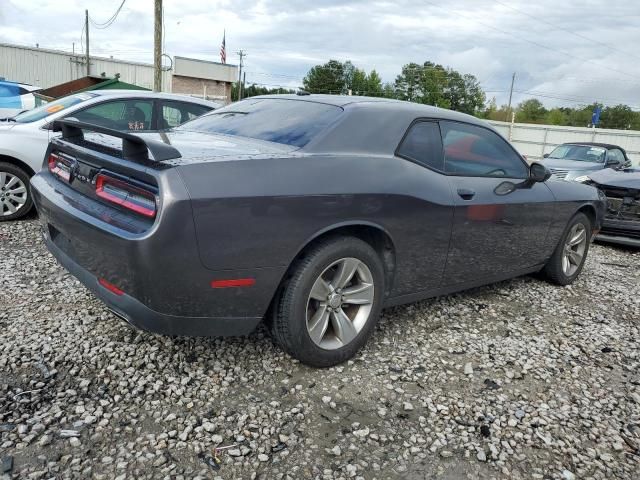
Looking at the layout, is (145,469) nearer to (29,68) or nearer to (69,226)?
(69,226)

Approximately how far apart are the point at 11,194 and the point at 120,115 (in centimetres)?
148

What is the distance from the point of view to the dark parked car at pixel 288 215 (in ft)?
7.61

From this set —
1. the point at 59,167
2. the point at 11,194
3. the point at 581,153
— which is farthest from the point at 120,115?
the point at 581,153

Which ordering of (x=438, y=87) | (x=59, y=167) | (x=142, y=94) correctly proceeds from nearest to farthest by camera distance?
(x=59, y=167) → (x=142, y=94) → (x=438, y=87)

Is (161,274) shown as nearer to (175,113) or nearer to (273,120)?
(273,120)

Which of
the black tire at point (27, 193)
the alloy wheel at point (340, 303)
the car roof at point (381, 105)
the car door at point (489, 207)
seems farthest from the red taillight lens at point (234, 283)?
the black tire at point (27, 193)

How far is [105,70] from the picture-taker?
39281 mm

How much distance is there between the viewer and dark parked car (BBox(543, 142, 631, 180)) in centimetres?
1136

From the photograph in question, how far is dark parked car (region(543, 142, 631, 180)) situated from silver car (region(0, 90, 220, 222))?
331 inches

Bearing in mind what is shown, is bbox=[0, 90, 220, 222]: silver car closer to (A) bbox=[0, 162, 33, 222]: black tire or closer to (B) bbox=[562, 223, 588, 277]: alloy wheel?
(A) bbox=[0, 162, 33, 222]: black tire

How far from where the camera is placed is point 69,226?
269 cm

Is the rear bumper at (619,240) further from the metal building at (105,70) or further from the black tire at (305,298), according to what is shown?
the metal building at (105,70)

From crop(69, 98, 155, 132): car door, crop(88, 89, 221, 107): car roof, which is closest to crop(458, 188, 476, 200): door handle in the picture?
crop(69, 98, 155, 132): car door

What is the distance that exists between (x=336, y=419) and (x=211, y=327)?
0.77m
